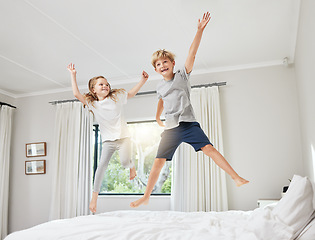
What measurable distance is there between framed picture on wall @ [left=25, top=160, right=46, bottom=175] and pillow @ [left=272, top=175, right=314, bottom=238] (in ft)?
15.5

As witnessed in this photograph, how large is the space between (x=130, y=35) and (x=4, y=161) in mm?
3518

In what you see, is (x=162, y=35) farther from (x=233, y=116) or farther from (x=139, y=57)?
(x=233, y=116)

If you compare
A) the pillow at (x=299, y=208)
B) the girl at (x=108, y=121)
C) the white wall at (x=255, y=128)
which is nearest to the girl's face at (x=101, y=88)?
the girl at (x=108, y=121)

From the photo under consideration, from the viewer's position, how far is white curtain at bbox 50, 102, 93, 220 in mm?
5152

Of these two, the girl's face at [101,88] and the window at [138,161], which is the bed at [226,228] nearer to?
the girl's face at [101,88]

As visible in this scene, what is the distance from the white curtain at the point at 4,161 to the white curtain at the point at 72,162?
934 mm

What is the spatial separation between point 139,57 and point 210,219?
8.89ft

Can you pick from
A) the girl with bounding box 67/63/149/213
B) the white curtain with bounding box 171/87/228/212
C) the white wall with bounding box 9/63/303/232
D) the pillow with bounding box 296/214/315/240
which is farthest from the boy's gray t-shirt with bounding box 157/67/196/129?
the white wall with bounding box 9/63/303/232

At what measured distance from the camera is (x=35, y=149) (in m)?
5.78

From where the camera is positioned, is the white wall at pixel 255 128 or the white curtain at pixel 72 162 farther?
the white curtain at pixel 72 162

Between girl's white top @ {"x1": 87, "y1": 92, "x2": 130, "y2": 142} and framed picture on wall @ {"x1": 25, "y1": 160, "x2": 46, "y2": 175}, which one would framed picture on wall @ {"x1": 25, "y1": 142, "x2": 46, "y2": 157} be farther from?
girl's white top @ {"x1": 87, "y1": 92, "x2": 130, "y2": 142}

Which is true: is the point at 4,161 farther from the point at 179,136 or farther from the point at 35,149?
the point at 179,136

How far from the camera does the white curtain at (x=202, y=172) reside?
4.47 meters

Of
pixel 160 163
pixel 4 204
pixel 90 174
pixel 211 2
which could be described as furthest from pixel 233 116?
pixel 4 204
